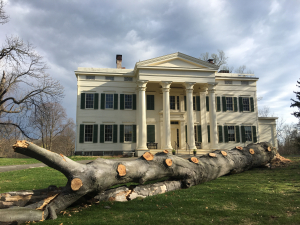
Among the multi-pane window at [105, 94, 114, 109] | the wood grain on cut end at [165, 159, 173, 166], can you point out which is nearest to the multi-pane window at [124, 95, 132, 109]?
the multi-pane window at [105, 94, 114, 109]

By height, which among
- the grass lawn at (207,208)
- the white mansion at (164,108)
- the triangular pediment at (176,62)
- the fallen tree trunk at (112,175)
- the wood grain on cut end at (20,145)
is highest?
the triangular pediment at (176,62)

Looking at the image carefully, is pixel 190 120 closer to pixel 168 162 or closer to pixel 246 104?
pixel 246 104

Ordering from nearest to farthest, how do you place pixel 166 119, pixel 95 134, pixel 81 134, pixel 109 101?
pixel 166 119, pixel 81 134, pixel 95 134, pixel 109 101

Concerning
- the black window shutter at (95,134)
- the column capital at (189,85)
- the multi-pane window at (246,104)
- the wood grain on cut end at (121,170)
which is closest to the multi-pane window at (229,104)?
the multi-pane window at (246,104)

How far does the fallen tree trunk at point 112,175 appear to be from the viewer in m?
3.64

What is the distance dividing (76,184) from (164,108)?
1541cm

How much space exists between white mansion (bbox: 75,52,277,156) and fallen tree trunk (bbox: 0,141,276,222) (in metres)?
11.8

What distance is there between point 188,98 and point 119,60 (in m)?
8.81

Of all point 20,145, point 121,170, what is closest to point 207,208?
point 121,170

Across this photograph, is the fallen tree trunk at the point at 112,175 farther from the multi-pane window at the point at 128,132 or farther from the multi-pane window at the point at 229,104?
the multi-pane window at the point at 229,104

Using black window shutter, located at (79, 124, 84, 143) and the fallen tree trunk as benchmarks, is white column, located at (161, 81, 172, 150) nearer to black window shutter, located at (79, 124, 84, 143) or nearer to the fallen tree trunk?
black window shutter, located at (79, 124, 84, 143)

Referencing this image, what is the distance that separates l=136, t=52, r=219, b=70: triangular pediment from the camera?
1905cm

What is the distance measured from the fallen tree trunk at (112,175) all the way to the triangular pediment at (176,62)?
13.1m

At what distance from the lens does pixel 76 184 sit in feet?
12.8
